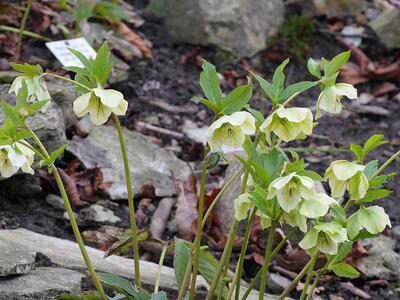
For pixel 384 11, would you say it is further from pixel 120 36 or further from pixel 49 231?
pixel 49 231

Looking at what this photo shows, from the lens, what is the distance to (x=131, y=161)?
2.85 meters

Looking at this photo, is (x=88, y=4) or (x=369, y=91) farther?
(x=369, y=91)

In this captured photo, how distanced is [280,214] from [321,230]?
0.29 ft

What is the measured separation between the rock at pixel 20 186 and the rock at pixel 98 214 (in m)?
0.19

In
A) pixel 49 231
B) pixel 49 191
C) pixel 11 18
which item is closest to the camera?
pixel 49 231

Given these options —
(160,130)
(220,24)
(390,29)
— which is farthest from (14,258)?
(390,29)

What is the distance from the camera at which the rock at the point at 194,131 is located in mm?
3322

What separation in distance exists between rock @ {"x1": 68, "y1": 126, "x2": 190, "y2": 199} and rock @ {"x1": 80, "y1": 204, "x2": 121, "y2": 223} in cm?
11

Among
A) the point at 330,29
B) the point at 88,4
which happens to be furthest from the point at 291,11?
the point at 88,4

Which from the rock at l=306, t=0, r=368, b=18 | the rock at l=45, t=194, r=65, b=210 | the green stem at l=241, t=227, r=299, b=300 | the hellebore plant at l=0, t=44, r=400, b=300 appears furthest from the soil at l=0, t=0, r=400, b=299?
the hellebore plant at l=0, t=44, r=400, b=300

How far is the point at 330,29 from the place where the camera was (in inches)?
178

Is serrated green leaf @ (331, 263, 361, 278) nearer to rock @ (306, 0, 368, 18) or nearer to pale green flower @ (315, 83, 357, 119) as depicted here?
pale green flower @ (315, 83, 357, 119)

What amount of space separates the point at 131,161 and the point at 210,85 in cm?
150

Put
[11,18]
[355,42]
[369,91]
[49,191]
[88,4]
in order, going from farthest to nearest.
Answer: [355,42]
[369,91]
[11,18]
[88,4]
[49,191]
